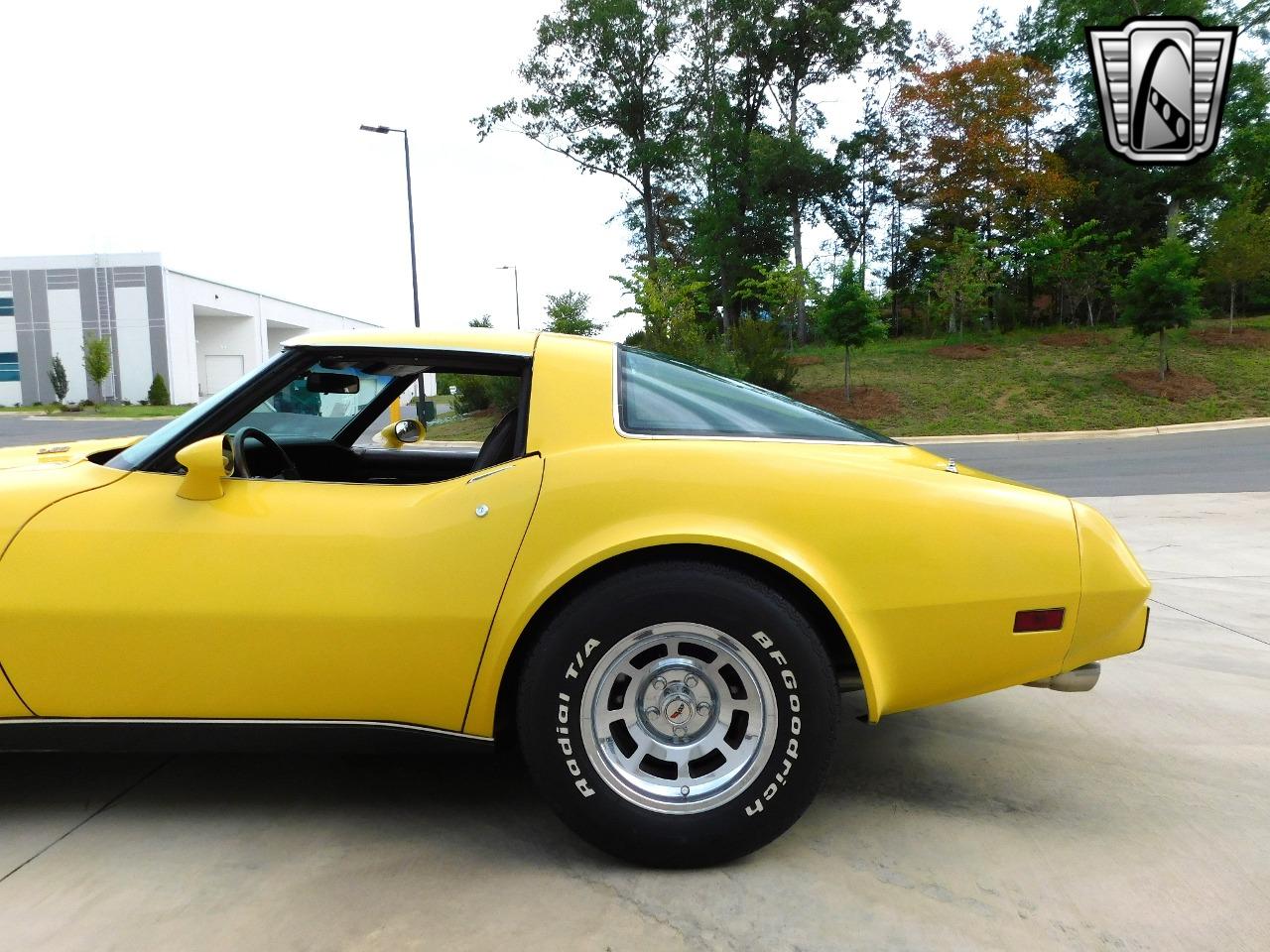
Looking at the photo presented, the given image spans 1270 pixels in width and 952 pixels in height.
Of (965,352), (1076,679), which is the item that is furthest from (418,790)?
(965,352)

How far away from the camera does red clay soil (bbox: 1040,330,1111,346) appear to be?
24.1 metres

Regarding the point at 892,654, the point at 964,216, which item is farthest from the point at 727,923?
the point at 964,216

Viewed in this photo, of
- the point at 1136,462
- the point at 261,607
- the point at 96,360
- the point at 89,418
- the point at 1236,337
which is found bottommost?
the point at 89,418

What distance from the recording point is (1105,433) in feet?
55.6

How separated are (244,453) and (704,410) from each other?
1297 mm

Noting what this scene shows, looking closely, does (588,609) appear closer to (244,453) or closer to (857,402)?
(244,453)

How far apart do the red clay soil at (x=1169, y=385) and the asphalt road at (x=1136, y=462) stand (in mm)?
2558

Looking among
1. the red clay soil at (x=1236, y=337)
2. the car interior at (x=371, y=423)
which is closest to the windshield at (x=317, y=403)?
the car interior at (x=371, y=423)

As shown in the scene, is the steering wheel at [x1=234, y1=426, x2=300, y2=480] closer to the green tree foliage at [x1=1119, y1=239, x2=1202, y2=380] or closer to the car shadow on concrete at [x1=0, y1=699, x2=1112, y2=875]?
the car shadow on concrete at [x1=0, y1=699, x2=1112, y2=875]

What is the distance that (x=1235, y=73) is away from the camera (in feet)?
91.8

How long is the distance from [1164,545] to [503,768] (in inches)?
216

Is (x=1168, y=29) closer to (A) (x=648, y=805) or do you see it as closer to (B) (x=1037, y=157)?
(A) (x=648, y=805)

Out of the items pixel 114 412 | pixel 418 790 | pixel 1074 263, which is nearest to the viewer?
pixel 418 790

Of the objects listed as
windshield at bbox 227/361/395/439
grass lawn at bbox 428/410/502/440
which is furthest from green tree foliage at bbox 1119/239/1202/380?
windshield at bbox 227/361/395/439
